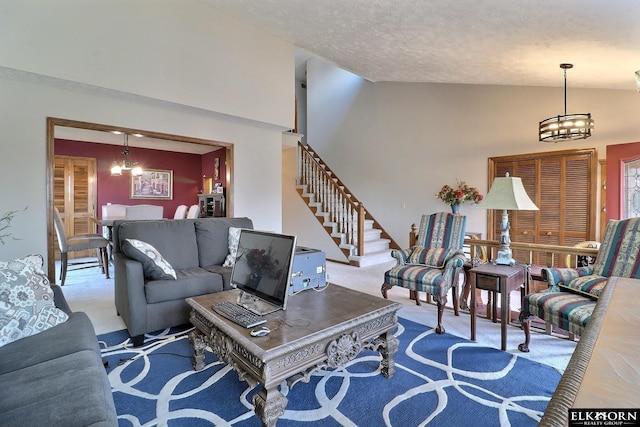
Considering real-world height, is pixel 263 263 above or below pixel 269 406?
above

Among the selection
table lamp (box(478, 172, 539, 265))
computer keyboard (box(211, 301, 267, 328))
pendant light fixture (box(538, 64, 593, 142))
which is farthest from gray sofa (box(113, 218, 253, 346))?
pendant light fixture (box(538, 64, 593, 142))

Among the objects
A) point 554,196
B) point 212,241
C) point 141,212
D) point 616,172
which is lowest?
point 212,241

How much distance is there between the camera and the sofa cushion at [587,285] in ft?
7.22

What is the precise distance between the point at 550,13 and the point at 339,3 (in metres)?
2.03

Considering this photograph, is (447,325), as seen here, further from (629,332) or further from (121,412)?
(121,412)

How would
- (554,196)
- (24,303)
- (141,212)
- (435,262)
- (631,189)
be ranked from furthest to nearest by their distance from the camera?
(141,212) → (554,196) → (631,189) → (435,262) → (24,303)

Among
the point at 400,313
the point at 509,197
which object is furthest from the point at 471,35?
the point at 400,313

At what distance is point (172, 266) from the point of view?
322 cm

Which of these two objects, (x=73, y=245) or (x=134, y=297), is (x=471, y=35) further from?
(x=73, y=245)

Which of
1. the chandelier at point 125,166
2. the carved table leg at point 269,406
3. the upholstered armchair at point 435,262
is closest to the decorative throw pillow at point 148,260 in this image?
the carved table leg at point 269,406

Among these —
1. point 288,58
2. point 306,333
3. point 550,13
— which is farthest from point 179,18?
point 306,333

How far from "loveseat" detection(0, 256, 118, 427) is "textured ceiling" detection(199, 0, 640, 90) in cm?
370

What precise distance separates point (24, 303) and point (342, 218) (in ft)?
16.8

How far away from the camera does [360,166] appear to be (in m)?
7.29
